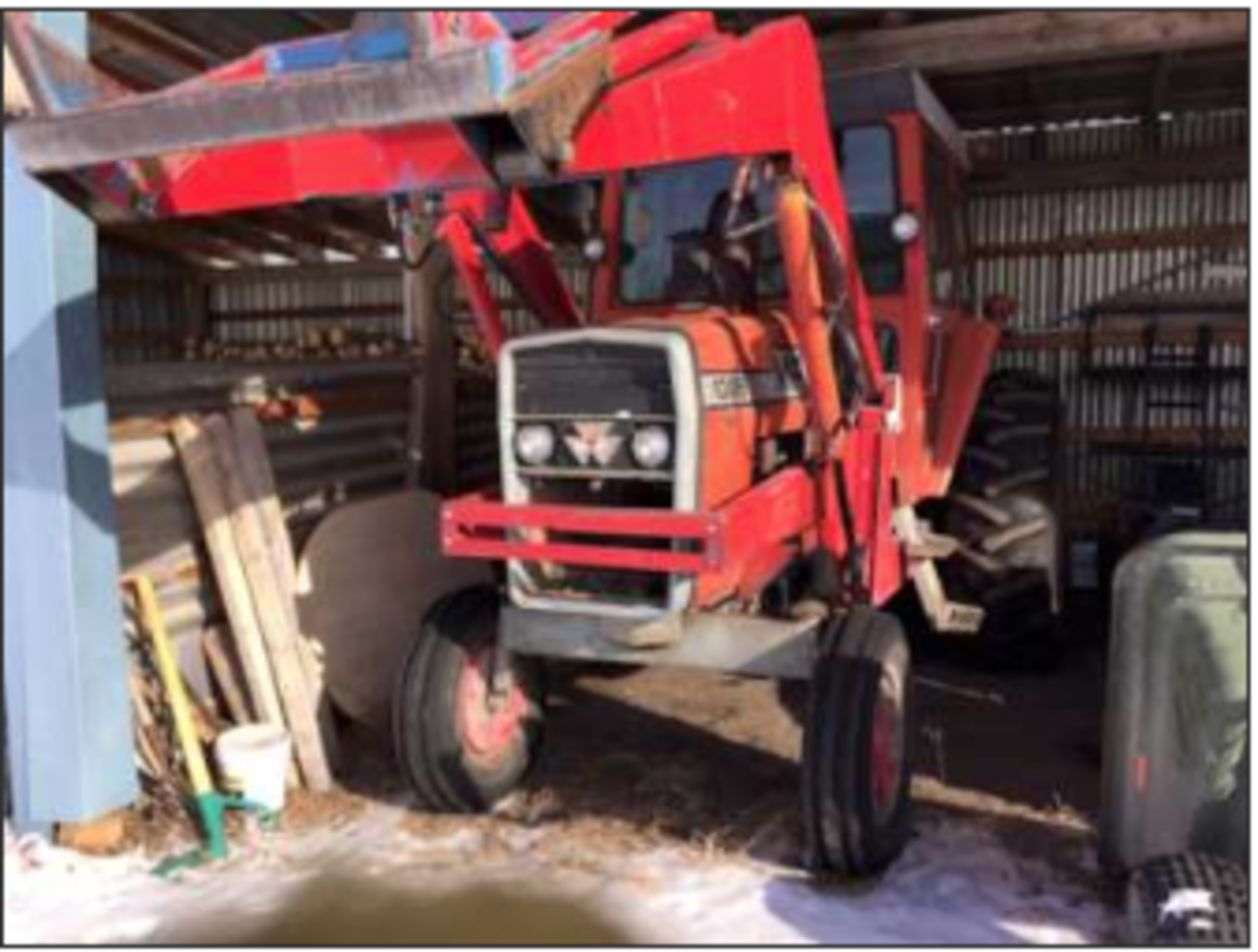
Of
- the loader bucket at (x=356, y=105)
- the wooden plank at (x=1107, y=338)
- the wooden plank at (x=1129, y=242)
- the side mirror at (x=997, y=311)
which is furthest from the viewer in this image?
the wooden plank at (x=1129, y=242)

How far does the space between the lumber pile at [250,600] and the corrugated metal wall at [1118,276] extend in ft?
17.1

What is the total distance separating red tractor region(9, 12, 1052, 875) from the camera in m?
2.98

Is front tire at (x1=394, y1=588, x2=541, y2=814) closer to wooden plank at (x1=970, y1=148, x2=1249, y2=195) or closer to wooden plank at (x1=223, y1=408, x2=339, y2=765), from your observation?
wooden plank at (x1=223, y1=408, x2=339, y2=765)

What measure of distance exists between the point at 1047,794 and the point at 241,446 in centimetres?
355

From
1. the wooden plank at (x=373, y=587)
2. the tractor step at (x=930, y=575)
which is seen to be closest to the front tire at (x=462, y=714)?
the wooden plank at (x=373, y=587)

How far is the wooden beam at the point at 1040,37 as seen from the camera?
17.4 feet

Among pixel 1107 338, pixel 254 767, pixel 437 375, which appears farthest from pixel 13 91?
pixel 1107 338

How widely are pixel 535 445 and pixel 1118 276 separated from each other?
653cm

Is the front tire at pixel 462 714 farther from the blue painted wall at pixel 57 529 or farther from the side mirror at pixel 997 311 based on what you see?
the side mirror at pixel 997 311

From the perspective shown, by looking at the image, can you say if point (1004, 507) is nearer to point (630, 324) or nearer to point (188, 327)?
point (630, 324)

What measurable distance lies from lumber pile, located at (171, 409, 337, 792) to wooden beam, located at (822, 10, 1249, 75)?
130 inches

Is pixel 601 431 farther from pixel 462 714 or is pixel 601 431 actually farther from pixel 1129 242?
pixel 1129 242

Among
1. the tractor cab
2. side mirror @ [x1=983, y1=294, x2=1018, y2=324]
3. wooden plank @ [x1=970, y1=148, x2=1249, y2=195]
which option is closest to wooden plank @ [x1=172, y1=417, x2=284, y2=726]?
the tractor cab

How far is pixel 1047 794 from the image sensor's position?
4.59 m
